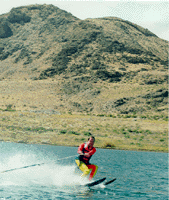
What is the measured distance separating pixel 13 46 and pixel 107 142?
10598 cm

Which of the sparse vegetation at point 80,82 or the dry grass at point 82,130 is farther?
the sparse vegetation at point 80,82

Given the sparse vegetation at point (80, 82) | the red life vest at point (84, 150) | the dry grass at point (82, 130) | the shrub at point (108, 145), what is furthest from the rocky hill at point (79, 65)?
the red life vest at point (84, 150)

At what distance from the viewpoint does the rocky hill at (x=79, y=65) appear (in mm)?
88938

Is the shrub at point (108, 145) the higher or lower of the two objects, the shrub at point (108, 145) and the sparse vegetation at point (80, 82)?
the lower

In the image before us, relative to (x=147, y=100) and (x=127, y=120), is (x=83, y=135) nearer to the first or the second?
(x=127, y=120)

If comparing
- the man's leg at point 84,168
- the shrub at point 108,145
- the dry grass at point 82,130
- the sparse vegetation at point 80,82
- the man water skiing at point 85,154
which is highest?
the sparse vegetation at point 80,82

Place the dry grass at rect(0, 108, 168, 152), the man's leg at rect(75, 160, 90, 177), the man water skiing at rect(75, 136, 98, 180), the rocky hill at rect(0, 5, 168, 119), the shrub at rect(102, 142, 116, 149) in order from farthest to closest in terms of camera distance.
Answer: the rocky hill at rect(0, 5, 168, 119), the dry grass at rect(0, 108, 168, 152), the shrub at rect(102, 142, 116, 149), the man's leg at rect(75, 160, 90, 177), the man water skiing at rect(75, 136, 98, 180)

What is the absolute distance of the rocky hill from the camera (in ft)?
292

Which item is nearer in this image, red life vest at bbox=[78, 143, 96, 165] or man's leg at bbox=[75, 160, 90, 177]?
red life vest at bbox=[78, 143, 96, 165]

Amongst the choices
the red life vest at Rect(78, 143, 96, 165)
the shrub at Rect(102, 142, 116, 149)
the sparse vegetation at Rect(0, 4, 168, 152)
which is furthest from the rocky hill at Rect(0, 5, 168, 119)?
the red life vest at Rect(78, 143, 96, 165)

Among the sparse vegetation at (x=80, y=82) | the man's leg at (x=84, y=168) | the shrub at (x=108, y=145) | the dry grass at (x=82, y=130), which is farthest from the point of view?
the sparse vegetation at (x=80, y=82)

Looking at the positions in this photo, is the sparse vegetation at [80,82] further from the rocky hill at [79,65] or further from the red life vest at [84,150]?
the red life vest at [84,150]

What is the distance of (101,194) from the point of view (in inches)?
717

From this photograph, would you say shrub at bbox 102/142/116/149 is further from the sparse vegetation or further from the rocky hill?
the rocky hill
